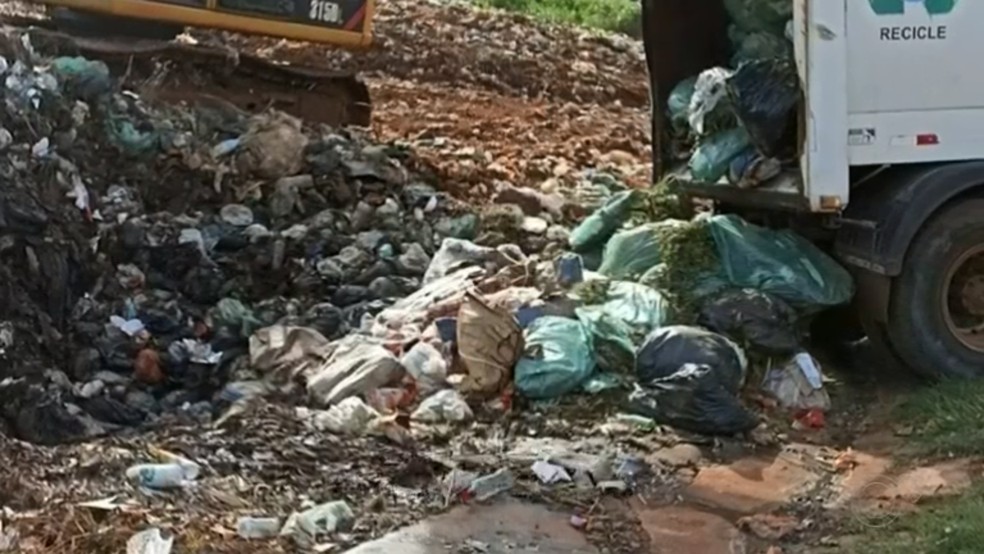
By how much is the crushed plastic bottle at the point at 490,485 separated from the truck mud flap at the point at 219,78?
18.6ft

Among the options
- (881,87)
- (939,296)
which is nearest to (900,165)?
(881,87)

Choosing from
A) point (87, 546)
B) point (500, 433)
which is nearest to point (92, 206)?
point (500, 433)

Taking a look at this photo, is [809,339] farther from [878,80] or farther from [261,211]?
[261,211]

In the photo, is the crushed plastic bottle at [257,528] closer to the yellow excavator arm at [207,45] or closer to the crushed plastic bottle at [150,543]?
the crushed plastic bottle at [150,543]

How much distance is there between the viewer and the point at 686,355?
6480 millimetres

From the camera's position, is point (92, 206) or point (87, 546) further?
point (92, 206)

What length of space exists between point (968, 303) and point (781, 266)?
3.04ft

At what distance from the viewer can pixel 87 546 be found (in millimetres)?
4777

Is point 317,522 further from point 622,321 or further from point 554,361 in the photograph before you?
point 622,321

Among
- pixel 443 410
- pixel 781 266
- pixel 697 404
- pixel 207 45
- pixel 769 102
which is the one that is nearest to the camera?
pixel 697 404

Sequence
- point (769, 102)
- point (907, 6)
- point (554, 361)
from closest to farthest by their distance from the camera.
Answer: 1. point (907, 6)
2. point (554, 361)
3. point (769, 102)

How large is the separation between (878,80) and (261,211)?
4465 mm

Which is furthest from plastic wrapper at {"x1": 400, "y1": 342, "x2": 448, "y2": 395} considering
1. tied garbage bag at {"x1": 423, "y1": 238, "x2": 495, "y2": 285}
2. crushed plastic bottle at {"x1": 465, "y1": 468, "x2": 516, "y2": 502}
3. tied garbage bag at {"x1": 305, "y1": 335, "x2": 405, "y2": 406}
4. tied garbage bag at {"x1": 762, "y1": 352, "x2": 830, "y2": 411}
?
tied garbage bag at {"x1": 762, "y1": 352, "x2": 830, "y2": 411}

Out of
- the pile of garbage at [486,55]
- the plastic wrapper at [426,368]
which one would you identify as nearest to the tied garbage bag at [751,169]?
the plastic wrapper at [426,368]
